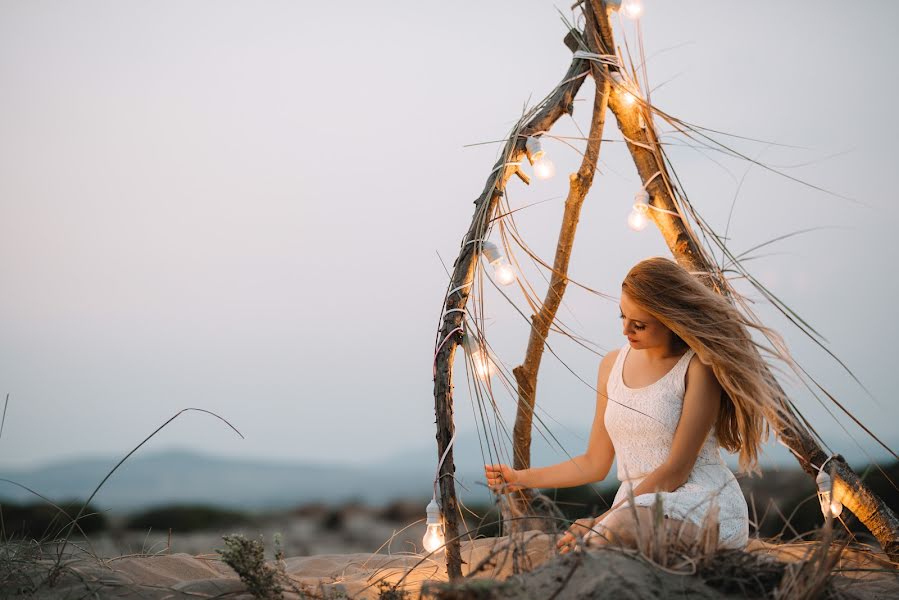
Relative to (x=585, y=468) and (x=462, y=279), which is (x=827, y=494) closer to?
(x=585, y=468)

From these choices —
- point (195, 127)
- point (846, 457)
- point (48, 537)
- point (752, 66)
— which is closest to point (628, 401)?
point (846, 457)

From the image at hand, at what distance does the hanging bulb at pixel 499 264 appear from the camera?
2.67 metres

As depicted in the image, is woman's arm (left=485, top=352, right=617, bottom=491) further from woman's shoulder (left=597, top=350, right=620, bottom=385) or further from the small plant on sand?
the small plant on sand

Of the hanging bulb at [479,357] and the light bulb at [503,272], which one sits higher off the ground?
the light bulb at [503,272]

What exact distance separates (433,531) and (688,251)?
1648 millimetres

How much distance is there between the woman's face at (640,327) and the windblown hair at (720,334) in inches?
1.1

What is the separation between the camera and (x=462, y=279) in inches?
104

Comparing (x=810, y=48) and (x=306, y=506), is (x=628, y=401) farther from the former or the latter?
(x=306, y=506)

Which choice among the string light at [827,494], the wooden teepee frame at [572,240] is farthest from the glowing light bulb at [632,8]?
the string light at [827,494]


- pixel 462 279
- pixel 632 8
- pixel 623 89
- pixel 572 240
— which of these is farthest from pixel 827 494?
pixel 632 8

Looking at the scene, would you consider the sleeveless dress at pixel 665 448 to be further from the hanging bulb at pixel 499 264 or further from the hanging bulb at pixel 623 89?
the hanging bulb at pixel 623 89

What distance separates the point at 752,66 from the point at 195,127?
520 centimetres

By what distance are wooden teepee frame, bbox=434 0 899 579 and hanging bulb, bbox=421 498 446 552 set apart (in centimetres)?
3

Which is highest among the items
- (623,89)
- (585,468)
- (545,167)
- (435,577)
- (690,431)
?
(623,89)
